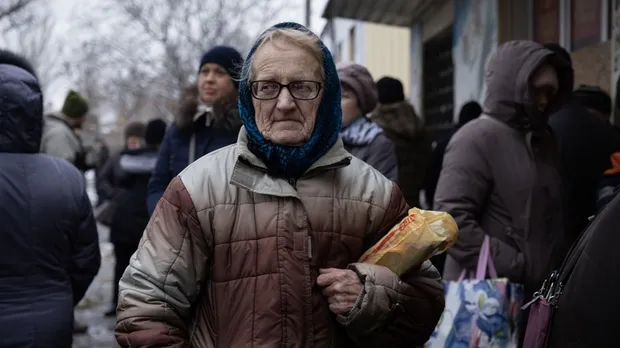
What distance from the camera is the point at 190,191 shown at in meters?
2.42

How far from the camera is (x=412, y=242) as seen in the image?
2416 mm

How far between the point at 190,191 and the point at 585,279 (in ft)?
3.54

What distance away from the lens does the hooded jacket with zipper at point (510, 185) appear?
12.8 ft

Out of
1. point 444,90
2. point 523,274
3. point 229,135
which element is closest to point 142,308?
point 523,274

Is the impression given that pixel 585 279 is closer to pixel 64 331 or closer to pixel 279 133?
pixel 279 133

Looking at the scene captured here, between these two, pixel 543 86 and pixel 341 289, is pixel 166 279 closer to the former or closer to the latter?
pixel 341 289

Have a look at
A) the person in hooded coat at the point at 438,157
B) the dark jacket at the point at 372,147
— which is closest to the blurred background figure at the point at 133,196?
the person in hooded coat at the point at 438,157

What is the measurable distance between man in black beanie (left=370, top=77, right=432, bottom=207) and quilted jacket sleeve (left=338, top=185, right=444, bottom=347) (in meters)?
3.69

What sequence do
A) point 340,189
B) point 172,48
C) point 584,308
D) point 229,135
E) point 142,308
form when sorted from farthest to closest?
1. point 172,48
2. point 229,135
3. point 340,189
4. point 142,308
5. point 584,308

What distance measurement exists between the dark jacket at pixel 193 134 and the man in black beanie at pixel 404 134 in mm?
1825

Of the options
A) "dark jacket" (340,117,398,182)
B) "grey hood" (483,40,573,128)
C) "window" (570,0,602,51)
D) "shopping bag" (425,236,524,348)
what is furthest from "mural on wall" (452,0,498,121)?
"shopping bag" (425,236,524,348)

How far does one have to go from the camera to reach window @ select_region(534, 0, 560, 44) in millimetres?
8695

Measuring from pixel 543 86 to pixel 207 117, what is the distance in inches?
72.3

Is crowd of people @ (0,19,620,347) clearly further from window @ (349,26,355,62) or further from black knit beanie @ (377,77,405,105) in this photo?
window @ (349,26,355,62)
